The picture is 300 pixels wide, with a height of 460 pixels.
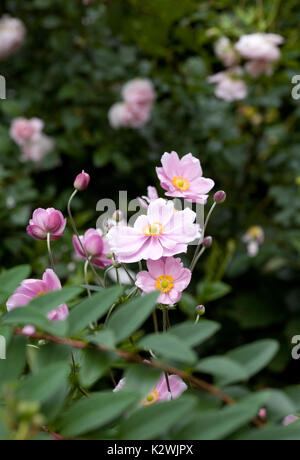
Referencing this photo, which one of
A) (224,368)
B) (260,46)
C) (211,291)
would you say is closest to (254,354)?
(224,368)

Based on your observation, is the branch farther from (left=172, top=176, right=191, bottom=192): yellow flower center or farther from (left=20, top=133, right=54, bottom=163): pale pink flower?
(left=20, top=133, right=54, bottom=163): pale pink flower

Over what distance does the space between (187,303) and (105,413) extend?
0.63 metres

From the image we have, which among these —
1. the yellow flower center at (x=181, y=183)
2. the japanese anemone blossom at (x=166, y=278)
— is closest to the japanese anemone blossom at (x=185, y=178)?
the yellow flower center at (x=181, y=183)

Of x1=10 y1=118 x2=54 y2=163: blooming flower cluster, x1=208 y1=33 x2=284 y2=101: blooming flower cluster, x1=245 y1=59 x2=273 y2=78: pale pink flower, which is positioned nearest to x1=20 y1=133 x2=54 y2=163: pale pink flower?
x1=10 y1=118 x2=54 y2=163: blooming flower cluster

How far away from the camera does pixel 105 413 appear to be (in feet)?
1.20

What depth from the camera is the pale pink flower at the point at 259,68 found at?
5.88 feet

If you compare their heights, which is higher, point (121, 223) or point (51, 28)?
point (51, 28)

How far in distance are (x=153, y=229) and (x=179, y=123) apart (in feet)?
5.33

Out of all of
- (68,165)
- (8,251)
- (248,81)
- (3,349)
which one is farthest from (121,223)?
(68,165)

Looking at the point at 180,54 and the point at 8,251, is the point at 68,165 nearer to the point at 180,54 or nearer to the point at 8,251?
the point at 180,54

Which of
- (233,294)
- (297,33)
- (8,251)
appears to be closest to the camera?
(8,251)

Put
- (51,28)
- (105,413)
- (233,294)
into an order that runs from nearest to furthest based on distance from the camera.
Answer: (105,413) → (51,28) → (233,294)

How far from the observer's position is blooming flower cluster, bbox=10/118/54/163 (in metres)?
1.88
